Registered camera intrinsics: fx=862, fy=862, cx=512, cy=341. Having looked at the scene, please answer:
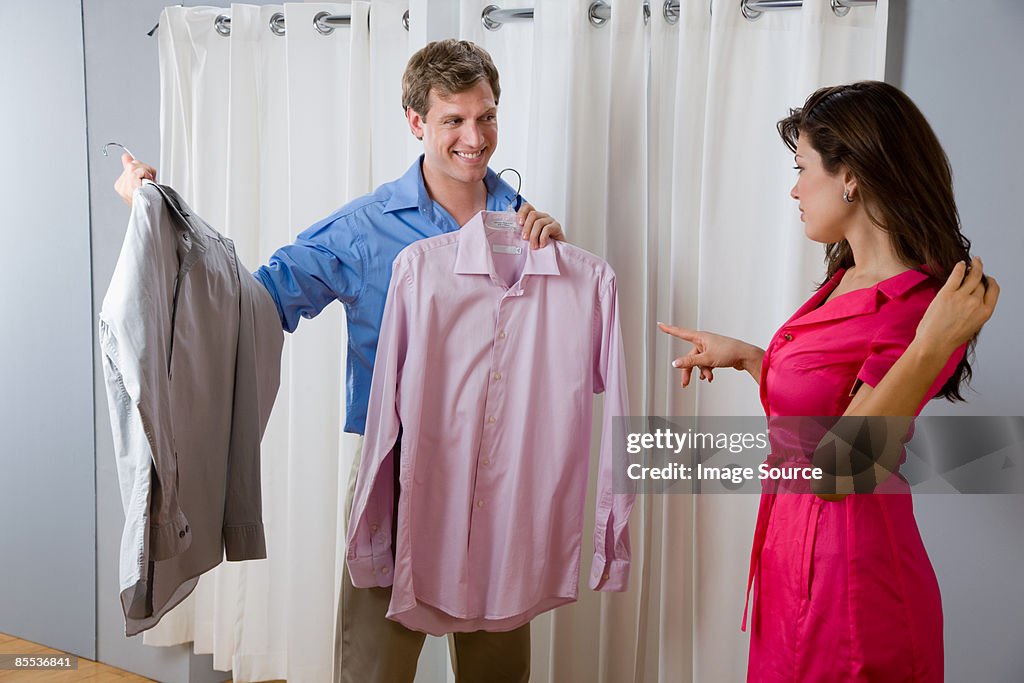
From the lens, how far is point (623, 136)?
89.5 inches

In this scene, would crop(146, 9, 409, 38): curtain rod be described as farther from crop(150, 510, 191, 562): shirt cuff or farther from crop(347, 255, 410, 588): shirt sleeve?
crop(150, 510, 191, 562): shirt cuff

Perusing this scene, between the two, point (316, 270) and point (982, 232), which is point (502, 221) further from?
point (982, 232)

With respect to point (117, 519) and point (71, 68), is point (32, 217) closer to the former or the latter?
point (71, 68)

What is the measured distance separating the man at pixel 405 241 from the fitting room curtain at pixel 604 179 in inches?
16.1

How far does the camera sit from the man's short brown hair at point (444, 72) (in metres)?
1.82

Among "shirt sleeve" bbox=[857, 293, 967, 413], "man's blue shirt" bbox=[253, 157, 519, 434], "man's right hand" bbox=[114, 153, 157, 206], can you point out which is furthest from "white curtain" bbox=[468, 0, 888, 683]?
"man's right hand" bbox=[114, 153, 157, 206]

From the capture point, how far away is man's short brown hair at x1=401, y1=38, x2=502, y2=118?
1.82 meters

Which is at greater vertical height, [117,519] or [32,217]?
[32,217]

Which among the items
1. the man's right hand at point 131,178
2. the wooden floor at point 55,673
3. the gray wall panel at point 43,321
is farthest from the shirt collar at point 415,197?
the wooden floor at point 55,673

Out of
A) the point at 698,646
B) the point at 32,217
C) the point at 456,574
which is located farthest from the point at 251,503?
the point at 698,646

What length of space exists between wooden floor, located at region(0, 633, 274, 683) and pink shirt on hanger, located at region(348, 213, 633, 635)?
114cm

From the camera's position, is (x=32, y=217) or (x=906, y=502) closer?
(x=906, y=502)

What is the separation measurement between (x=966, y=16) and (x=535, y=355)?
139 centimetres

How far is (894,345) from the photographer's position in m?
1.34
